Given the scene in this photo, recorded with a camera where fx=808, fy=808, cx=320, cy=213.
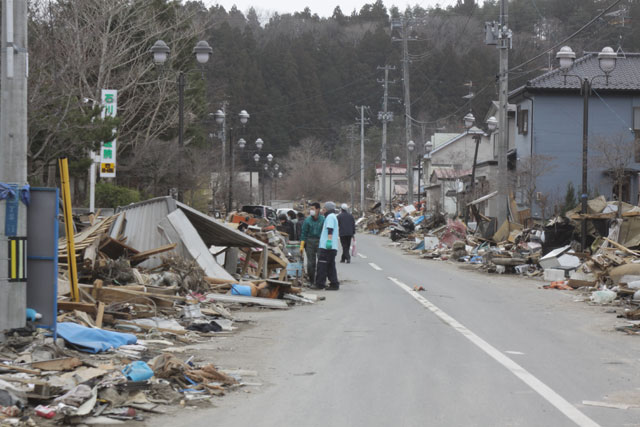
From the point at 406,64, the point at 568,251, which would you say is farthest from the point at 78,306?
the point at 406,64

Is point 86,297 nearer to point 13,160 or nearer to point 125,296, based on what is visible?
point 125,296

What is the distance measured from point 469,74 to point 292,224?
48.8 m

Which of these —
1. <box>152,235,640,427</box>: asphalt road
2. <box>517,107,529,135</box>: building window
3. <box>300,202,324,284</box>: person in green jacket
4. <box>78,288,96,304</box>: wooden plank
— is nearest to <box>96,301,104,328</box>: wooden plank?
<box>78,288,96,304</box>: wooden plank

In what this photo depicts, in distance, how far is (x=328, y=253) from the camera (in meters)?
18.4

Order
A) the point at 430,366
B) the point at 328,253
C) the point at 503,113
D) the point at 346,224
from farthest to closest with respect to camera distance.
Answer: the point at 503,113 → the point at 346,224 → the point at 328,253 → the point at 430,366

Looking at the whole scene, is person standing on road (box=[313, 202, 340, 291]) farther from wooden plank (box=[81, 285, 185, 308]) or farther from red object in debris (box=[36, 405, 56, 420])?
red object in debris (box=[36, 405, 56, 420])

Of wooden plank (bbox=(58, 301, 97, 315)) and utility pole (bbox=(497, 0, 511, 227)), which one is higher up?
utility pole (bbox=(497, 0, 511, 227))

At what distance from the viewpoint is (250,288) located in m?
15.2

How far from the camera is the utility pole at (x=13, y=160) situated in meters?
8.75

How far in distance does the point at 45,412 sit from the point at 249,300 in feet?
27.1

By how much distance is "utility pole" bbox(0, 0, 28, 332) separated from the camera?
8.75m

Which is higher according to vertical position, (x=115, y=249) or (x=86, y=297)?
(x=115, y=249)

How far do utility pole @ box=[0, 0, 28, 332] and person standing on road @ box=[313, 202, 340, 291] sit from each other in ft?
32.4

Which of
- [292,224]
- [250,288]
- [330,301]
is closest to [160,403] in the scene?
[250,288]
